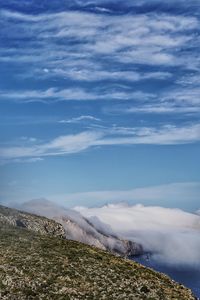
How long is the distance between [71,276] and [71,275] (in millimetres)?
380

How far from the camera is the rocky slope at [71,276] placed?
74500 millimetres

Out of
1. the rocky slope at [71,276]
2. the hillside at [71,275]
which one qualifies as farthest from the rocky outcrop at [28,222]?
the hillside at [71,275]

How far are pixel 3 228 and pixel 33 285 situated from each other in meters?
31.2

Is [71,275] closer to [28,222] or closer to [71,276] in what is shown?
[71,276]

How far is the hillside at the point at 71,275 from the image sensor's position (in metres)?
74.6

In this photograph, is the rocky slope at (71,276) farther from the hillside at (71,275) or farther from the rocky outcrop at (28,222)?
the rocky outcrop at (28,222)

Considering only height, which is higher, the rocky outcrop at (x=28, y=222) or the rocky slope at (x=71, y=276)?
the rocky outcrop at (x=28, y=222)

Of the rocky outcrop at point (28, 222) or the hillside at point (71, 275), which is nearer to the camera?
the hillside at point (71, 275)

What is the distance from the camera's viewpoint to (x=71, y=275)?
7956 cm

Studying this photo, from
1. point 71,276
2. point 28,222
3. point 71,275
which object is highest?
point 28,222

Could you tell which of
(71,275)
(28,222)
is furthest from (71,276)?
(28,222)

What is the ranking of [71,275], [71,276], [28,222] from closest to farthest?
[71,276] → [71,275] → [28,222]

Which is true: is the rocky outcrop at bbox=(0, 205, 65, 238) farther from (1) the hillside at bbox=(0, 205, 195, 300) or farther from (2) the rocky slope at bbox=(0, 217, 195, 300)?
(1) the hillside at bbox=(0, 205, 195, 300)

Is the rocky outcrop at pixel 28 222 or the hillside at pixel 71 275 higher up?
the rocky outcrop at pixel 28 222
